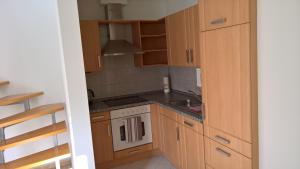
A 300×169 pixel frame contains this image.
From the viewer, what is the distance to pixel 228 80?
1.83 meters

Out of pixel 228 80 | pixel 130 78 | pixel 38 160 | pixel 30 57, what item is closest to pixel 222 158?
pixel 228 80

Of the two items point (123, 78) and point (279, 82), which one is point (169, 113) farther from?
point (279, 82)

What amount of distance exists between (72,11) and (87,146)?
1344 millimetres

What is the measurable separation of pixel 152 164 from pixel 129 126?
2.07ft

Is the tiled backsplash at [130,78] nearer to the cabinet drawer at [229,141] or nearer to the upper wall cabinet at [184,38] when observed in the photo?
the upper wall cabinet at [184,38]

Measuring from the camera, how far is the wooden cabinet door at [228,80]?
1.66 m

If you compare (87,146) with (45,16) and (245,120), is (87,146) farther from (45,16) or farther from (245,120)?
(45,16)

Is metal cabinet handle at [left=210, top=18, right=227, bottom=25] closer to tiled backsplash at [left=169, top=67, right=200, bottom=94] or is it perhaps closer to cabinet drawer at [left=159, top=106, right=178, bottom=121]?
cabinet drawer at [left=159, top=106, right=178, bottom=121]

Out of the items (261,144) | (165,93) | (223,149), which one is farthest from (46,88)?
(261,144)

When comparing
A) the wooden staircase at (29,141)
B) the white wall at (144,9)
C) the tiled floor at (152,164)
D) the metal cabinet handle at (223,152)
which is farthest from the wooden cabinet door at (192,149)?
the white wall at (144,9)

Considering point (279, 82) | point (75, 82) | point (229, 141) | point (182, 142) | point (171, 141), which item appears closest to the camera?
point (279, 82)

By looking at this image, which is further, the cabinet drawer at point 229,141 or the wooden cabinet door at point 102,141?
the wooden cabinet door at point 102,141

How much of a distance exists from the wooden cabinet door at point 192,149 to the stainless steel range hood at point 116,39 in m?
1.43

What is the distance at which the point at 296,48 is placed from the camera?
1.45 meters
